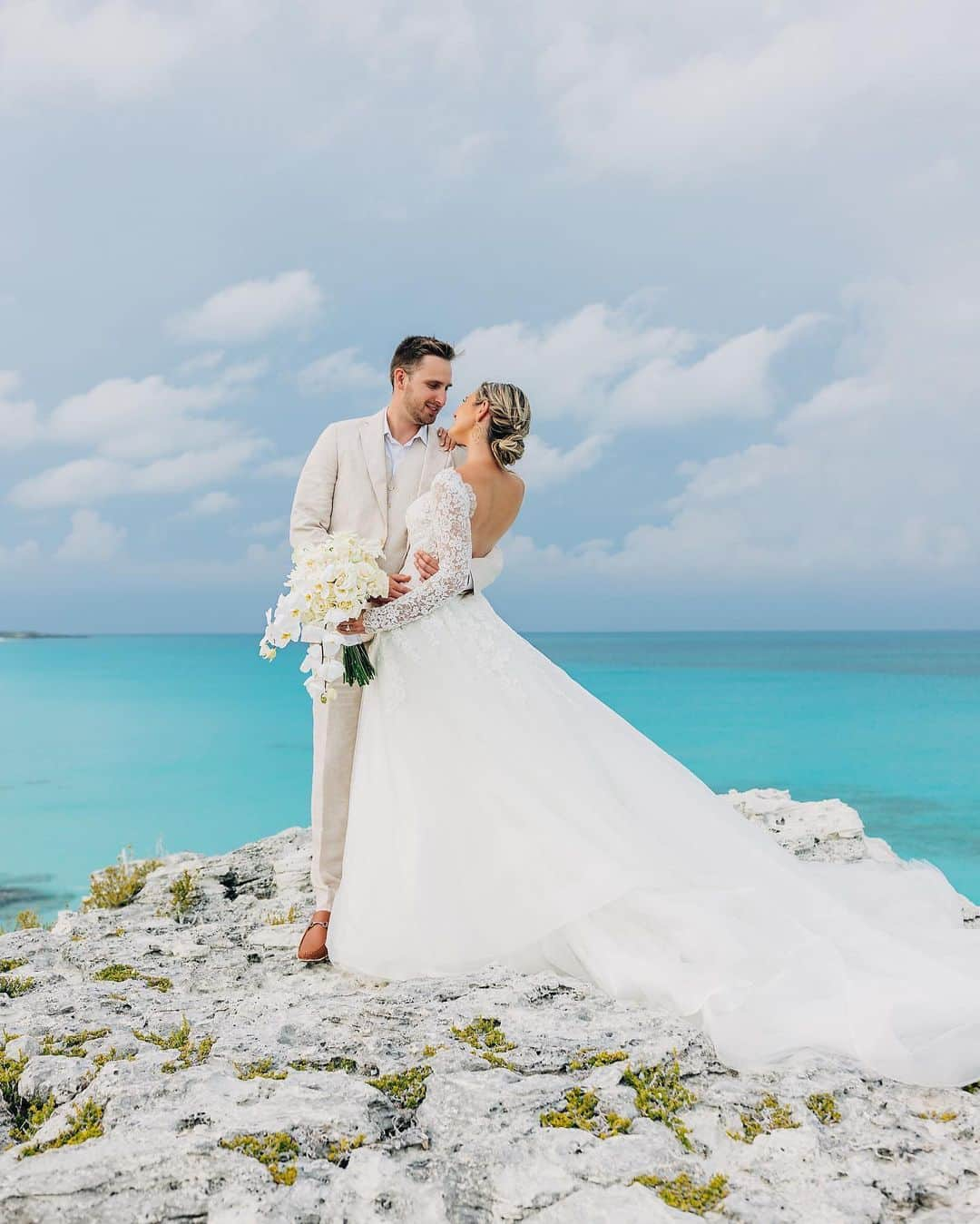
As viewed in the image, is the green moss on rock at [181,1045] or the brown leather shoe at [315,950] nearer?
the green moss on rock at [181,1045]

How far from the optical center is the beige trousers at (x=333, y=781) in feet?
16.1

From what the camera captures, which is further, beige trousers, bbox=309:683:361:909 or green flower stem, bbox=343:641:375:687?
beige trousers, bbox=309:683:361:909

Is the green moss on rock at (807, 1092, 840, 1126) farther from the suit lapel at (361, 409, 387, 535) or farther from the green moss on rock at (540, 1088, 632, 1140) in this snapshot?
the suit lapel at (361, 409, 387, 535)

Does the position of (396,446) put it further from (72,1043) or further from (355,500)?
(72,1043)

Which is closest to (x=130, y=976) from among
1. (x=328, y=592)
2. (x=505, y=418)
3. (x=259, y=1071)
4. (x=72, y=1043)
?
(x=72, y=1043)

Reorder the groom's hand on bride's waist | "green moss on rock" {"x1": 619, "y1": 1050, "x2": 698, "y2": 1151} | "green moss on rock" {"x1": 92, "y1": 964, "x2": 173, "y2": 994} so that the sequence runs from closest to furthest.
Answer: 1. "green moss on rock" {"x1": 619, "y1": 1050, "x2": 698, "y2": 1151}
2. "green moss on rock" {"x1": 92, "y1": 964, "x2": 173, "y2": 994}
3. the groom's hand on bride's waist

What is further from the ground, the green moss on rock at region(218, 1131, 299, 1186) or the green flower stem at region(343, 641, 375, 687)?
the green flower stem at region(343, 641, 375, 687)

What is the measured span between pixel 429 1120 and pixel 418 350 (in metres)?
3.30

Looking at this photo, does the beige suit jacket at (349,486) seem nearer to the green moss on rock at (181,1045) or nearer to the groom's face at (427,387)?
the groom's face at (427,387)

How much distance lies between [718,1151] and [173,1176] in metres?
1.40

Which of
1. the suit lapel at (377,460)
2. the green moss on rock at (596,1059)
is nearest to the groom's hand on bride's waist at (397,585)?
the suit lapel at (377,460)

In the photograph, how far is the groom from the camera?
485cm

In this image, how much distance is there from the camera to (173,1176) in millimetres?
2443

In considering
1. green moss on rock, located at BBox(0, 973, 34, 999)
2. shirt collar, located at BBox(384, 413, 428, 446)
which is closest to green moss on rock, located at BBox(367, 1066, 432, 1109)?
green moss on rock, located at BBox(0, 973, 34, 999)
